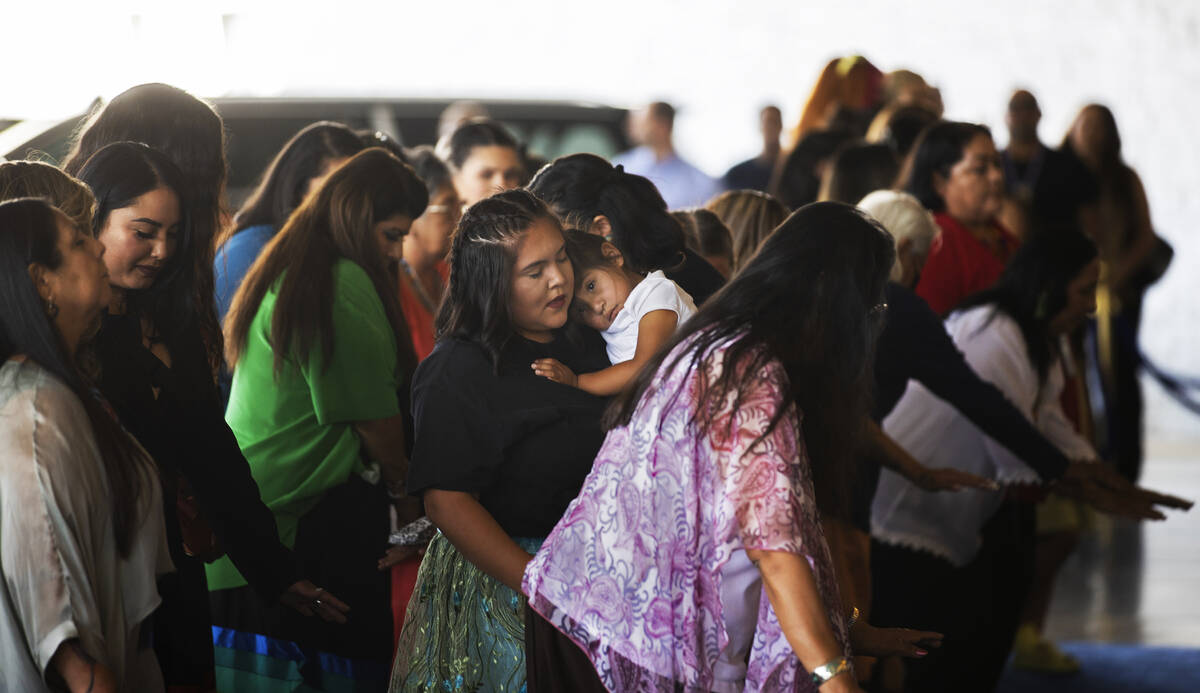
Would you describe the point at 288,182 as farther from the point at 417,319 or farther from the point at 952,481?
the point at 952,481

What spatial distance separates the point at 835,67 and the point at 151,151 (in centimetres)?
497

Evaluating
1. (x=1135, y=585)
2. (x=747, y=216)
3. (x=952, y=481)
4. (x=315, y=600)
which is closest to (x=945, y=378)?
(x=952, y=481)

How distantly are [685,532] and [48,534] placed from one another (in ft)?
2.75

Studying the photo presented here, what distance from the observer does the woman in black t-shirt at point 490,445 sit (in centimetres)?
224

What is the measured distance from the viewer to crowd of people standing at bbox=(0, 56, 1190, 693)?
188 centimetres

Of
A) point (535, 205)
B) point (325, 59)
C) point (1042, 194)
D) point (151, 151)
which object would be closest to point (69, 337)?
point (151, 151)

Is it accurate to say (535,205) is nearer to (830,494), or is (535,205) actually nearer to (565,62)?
(830,494)

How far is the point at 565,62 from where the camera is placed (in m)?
11.0

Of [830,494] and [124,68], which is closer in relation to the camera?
[830,494]

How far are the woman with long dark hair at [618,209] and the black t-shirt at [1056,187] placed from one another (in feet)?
13.2

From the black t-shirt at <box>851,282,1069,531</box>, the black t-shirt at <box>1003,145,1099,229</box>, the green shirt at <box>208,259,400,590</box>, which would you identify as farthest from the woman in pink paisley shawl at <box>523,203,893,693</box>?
the black t-shirt at <box>1003,145,1099,229</box>

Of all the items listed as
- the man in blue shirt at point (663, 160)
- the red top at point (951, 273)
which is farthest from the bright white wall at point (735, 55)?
the red top at point (951, 273)

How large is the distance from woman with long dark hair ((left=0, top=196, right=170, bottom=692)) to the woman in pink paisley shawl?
60 cm

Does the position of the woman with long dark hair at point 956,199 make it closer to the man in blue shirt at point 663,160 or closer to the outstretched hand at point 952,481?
the outstretched hand at point 952,481
